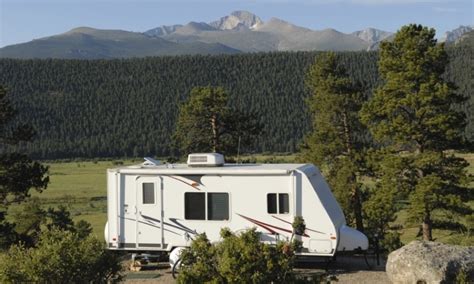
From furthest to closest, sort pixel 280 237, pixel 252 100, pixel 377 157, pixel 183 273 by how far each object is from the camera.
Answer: pixel 252 100 < pixel 377 157 < pixel 280 237 < pixel 183 273

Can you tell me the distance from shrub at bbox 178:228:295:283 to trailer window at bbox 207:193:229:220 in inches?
205

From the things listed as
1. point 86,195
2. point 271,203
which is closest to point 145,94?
point 86,195

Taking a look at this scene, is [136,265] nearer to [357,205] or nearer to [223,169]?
[223,169]

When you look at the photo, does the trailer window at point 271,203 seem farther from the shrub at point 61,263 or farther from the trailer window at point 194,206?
the shrub at point 61,263

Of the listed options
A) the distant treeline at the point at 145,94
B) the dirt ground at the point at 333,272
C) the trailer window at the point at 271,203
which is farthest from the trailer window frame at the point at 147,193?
the distant treeline at the point at 145,94

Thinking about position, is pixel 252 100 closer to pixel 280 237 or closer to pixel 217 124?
pixel 217 124

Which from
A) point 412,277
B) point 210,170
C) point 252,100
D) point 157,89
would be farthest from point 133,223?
point 157,89

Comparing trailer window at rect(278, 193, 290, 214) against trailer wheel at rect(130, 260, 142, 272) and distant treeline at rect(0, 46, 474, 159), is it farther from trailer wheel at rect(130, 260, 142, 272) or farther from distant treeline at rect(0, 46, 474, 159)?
distant treeline at rect(0, 46, 474, 159)

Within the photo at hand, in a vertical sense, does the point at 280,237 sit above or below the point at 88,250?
below

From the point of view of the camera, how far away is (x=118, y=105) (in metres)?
147

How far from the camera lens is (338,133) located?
2605 cm

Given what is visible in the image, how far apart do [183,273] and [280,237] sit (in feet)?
18.1

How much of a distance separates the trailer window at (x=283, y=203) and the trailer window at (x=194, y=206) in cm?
181

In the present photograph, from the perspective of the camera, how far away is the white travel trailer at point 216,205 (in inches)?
585
